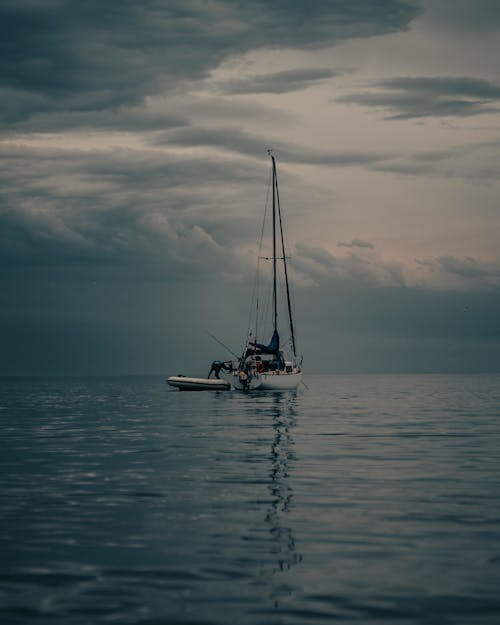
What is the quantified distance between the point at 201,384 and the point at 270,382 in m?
15.3

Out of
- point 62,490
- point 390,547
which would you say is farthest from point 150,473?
point 390,547

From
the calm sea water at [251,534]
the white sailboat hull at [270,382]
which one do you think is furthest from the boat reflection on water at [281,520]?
the white sailboat hull at [270,382]

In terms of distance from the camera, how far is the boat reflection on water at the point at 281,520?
13.1 m

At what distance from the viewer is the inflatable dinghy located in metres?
105

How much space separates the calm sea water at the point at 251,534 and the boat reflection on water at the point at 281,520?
0.05 m

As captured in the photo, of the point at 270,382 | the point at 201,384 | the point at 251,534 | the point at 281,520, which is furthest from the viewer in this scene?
the point at 201,384

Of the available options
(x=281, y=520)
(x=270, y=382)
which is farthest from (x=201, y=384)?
(x=281, y=520)

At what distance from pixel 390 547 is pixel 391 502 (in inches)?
207

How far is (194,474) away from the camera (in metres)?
27.3

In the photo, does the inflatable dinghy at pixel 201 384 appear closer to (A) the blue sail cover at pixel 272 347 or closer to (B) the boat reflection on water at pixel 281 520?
(A) the blue sail cover at pixel 272 347

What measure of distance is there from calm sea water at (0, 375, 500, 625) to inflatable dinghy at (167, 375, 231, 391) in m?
68.4

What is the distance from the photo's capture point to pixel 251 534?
17031 mm

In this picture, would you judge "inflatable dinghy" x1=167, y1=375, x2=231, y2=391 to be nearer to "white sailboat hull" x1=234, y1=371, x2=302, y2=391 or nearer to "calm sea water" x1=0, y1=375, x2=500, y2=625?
"white sailboat hull" x1=234, y1=371, x2=302, y2=391

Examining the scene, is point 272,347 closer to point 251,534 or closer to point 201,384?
point 201,384
